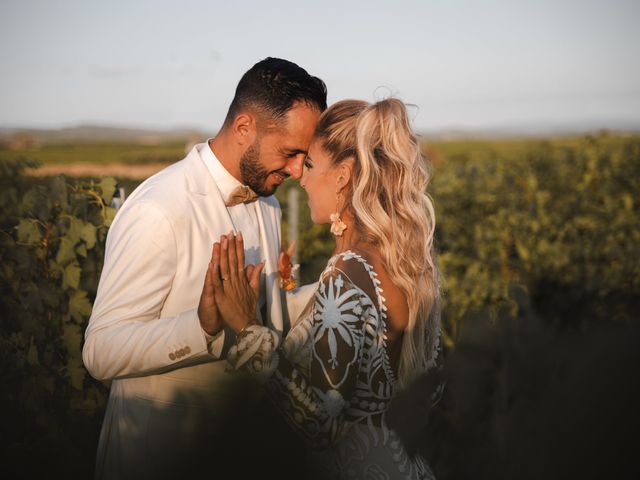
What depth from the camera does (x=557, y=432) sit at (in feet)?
4.15

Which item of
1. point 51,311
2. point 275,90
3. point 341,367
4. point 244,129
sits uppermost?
point 275,90

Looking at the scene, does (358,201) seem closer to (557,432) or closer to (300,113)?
(300,113)

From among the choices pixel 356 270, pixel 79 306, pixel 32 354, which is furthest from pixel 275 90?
pixel 32 354

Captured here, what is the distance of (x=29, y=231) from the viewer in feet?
13.3

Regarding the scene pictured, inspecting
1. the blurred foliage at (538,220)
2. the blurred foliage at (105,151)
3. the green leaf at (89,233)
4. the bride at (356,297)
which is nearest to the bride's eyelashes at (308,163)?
the bride at (356,297)

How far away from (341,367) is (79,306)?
7.31ft

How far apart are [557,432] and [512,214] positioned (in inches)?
342

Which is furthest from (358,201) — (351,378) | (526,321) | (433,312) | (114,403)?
(526,321)

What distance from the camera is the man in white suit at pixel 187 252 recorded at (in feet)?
8.41

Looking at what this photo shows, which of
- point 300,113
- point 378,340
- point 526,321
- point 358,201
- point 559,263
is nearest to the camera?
point 526,321

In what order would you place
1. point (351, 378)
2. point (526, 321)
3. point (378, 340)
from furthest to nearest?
point (378, 340)
point (351, 378)
point (526, 321)

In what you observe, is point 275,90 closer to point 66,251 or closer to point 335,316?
point 335,316

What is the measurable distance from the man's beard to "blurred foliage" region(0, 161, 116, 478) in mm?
1121

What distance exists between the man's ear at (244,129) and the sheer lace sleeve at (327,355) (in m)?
0.95
